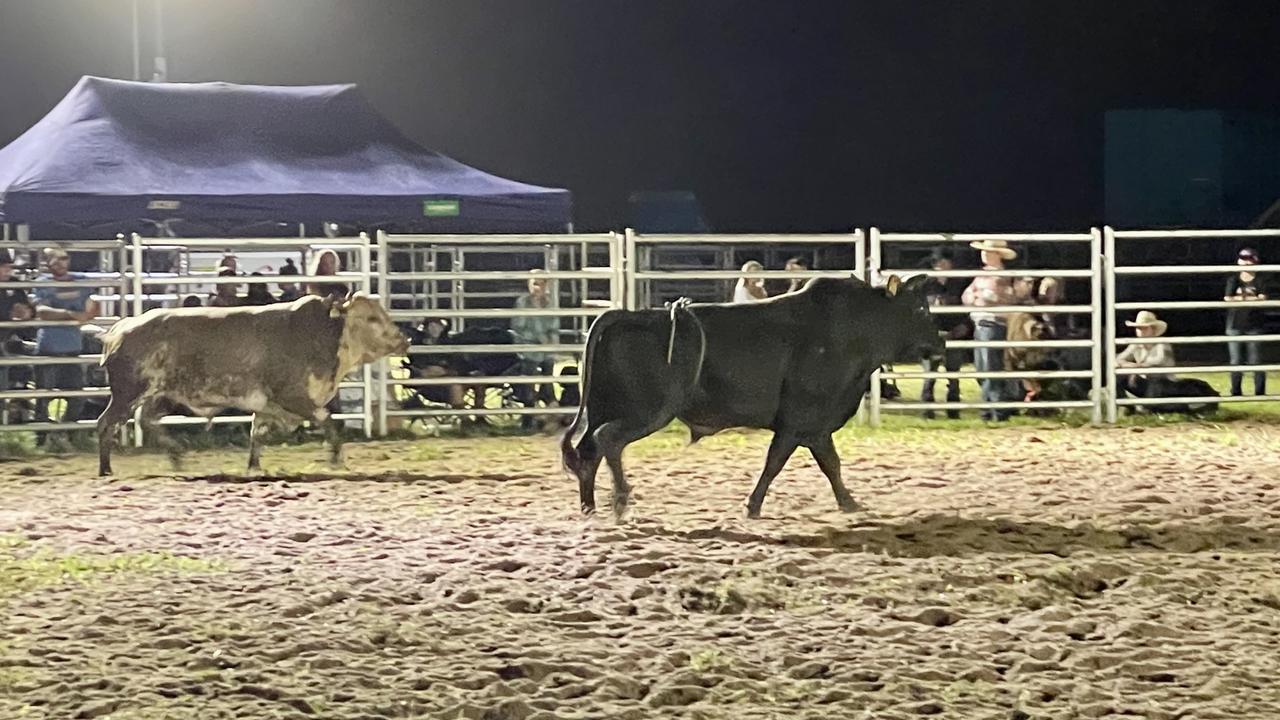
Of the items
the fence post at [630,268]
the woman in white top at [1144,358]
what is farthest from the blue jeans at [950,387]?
the fence post at [630,268]

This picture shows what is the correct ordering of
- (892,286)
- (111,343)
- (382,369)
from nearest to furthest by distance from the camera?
(892,286) → (111,343) → (382,369)

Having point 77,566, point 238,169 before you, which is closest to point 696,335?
point 77,566

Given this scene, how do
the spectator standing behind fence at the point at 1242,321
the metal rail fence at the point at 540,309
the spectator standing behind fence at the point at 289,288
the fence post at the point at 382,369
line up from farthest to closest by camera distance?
1. the spectator standing behind fence at the point at 1242,321
2. the spectator standing behind fence at the point at 289,288
3. the fence post at the point at 382,369
4. the metal rail fence at the point at 540,309

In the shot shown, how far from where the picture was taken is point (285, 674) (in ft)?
16.0

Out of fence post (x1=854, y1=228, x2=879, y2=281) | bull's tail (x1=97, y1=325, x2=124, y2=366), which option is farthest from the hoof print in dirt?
fence post (x1=854, y1=228, x2=879, y2=281)

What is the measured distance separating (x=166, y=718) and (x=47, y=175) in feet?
28.3

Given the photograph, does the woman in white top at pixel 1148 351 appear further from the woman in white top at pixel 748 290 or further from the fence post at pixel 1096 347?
the woman in white top at pixel 748 290

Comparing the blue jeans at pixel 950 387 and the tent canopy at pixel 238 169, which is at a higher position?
the tent canopy at pixel 238 169

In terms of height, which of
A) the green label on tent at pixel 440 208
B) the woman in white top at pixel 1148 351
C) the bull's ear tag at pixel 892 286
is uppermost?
the green label on tent at pixel 440 208

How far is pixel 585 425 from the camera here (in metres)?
7.82

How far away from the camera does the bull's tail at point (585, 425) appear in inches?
302

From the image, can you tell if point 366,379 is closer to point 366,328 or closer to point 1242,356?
point 366,328

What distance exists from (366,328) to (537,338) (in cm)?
301

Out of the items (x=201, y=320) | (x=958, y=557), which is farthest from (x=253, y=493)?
(x=958, y=557)
